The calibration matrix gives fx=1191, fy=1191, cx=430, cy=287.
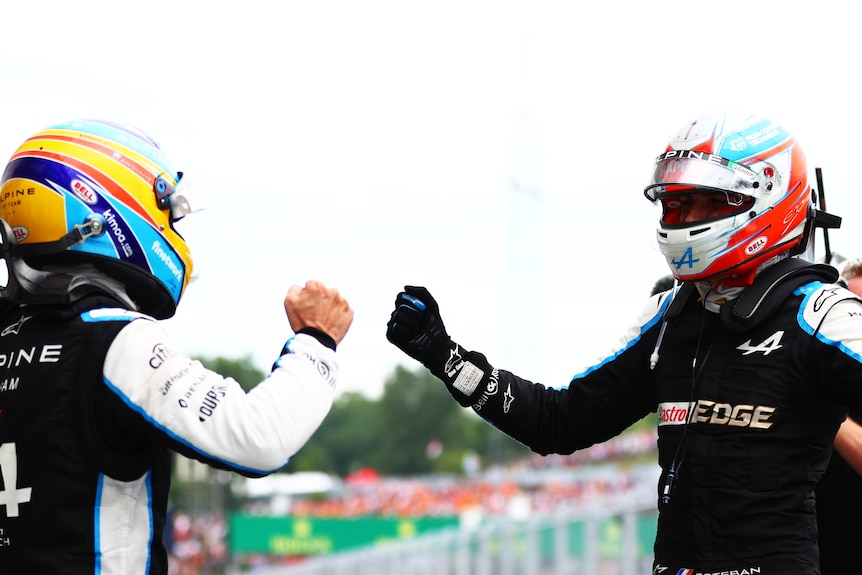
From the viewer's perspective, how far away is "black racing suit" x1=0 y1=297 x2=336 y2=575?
2869 millimetres

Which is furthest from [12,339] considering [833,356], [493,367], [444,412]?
[444,412]

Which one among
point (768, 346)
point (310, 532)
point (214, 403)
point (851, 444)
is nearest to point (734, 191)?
point (768, 346)

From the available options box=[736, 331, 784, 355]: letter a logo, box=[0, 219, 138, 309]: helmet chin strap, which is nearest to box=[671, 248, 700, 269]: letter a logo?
box=[736, 331, 784, 355]: letter a logo

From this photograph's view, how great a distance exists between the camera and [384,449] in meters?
110

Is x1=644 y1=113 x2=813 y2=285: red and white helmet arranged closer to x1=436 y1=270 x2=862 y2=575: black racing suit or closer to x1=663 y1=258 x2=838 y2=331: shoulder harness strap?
x1=663 y1=258 x2=838 y2=331: shoulder harness strap

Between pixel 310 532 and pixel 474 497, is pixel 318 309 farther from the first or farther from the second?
pixel 474 497

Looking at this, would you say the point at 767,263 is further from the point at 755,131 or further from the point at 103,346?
the point at 103,346

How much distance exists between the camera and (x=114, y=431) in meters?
2.95

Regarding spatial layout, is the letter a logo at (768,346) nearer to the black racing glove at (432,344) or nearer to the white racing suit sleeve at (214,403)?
the black racing glove at (432,344)

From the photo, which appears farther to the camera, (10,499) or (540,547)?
(540,547)

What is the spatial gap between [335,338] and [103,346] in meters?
0.60

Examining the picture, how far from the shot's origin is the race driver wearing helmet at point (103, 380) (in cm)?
288

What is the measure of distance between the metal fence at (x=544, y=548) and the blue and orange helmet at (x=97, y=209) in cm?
745

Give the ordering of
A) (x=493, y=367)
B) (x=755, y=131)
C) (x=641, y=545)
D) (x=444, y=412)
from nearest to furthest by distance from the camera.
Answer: (x=755, y=131)
(x=493, y=367)
(x=641, y=545)
(x=444, y=412)
